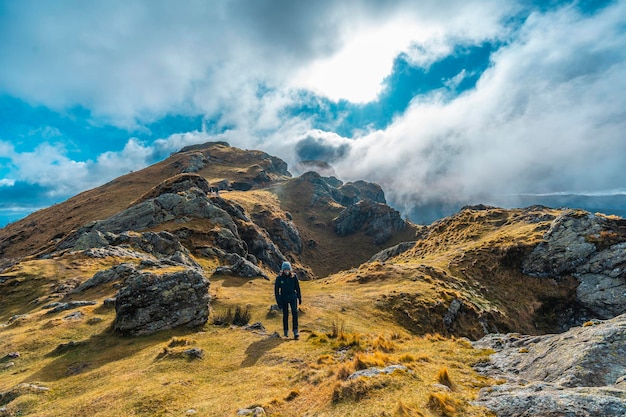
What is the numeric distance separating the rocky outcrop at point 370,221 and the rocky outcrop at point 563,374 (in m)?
136

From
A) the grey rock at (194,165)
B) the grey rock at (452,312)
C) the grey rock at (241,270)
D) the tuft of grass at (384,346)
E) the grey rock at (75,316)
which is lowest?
the grey rock at (452,312)

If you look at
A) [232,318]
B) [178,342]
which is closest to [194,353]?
[178,342]

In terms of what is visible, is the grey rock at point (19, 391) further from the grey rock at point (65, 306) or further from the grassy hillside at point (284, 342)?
the grey rock at point (65, 306)

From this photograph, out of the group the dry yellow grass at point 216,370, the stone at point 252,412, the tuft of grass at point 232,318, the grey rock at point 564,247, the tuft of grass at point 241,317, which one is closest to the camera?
the stone at point 252,412

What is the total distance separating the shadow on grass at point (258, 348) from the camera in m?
16.3

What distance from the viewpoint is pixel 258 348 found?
59.7 ft

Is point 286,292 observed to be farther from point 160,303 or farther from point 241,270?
point 241,270

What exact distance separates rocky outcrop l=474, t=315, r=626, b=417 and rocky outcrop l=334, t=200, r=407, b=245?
13567 centimetres

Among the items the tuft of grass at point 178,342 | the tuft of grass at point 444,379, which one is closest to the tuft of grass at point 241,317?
the tuft of grass at point 178,342

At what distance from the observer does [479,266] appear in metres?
49.3

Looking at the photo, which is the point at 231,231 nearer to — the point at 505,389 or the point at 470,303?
the point at 470,303

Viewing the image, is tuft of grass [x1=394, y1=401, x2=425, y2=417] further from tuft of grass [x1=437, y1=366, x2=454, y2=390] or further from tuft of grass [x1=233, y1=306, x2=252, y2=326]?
tuft of grass [x1=233, y1=306, x2=252, y2=326]

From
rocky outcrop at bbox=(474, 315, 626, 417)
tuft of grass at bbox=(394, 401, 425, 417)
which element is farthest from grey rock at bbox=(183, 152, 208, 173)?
tuft of grass at bbox=(394, 401, 425, 417)

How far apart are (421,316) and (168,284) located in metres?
26.2
